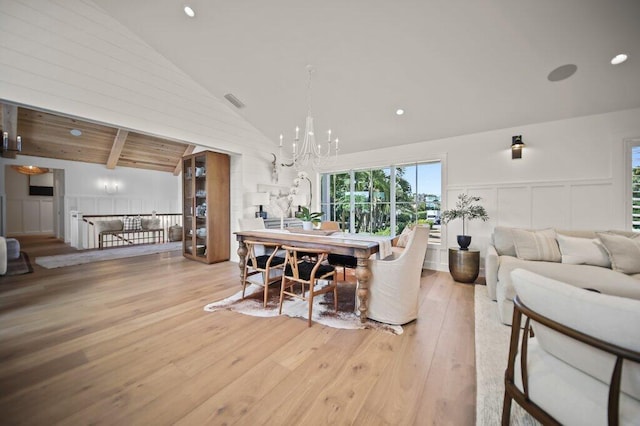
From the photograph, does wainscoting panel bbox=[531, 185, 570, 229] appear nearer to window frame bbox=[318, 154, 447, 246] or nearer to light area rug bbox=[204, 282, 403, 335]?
window frame bbox=[318, 154, 447, 246]

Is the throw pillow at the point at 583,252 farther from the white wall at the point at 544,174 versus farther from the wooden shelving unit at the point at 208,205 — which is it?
the wooden shelving unit at the point at 208,205

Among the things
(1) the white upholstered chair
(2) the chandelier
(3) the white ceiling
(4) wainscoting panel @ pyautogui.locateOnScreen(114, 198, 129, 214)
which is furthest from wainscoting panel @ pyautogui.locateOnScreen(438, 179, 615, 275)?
(4) wainscoting panel @ pyautogui.locateOnScreen(114, 198, 129, 214)

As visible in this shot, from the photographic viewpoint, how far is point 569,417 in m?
0.83

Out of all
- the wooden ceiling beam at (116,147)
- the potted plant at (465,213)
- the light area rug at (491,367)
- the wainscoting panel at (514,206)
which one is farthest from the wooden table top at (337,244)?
the wooden ceiling beam at (116,147)

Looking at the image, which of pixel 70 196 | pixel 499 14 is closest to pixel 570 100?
pixel 499 14

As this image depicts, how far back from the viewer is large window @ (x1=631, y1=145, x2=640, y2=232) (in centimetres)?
295

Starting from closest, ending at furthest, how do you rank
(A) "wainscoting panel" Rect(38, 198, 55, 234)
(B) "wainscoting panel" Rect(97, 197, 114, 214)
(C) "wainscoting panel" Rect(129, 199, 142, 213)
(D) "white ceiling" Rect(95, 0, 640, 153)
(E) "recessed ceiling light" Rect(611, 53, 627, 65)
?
1. (D) "white ceiling" Rect(95, 0, 640, 153)
2. (E) "recessed ceiling light" Rect(611, 53, 627, 65)
3. (B) "wainscoting panel" Rect(97, 197, 114, 214)
4. (C) "wainscoting panel" Rect(129, 199, 142, 213)
5. (A) "wainscoting panel" Rect(38, 198, 55, 234)

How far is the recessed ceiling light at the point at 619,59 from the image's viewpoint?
2.40 metres

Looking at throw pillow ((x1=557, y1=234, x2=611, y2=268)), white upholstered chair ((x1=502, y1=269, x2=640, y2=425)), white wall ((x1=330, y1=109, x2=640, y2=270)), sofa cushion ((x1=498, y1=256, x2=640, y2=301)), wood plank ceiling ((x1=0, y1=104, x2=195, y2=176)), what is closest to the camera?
white upholstered chair ((x1=502, y1=269, x2=640, y2=425))

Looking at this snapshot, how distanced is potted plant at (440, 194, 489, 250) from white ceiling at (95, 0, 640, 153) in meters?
1.16

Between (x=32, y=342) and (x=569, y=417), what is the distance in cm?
349

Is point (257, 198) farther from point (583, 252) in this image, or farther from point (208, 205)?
point (583, 252)

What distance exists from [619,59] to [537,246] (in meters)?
2.10

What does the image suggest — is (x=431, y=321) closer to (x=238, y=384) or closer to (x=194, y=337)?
(x=238, y=384)
